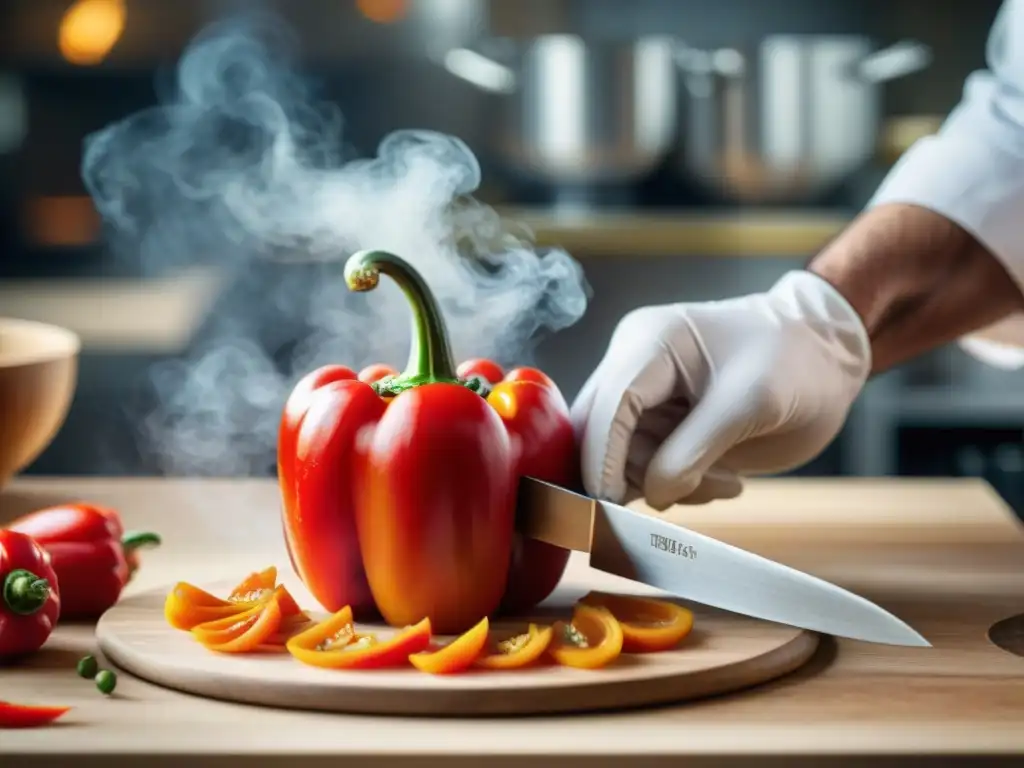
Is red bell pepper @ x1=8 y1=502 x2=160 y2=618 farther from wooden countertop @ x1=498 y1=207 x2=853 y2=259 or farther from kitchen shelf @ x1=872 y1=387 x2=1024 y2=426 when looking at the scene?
kitchen shelf @ x1=872 y1=387 x2=1024 y2=426

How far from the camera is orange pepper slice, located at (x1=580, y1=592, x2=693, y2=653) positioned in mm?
983

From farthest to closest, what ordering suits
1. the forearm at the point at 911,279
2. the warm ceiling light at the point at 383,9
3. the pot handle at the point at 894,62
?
the warm ceiling light at the point at 383,9 < the pot handle at the point at 894,62 < the forearm at the point at 911,279

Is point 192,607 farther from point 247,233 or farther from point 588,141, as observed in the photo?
point 247,233

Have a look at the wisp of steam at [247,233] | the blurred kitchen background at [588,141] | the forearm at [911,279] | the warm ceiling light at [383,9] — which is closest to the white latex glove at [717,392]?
the forearm at [911,279]

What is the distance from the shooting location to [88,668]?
963 millimetres

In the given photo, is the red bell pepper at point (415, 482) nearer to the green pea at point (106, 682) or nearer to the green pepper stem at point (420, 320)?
the green pepper stem at point (420, 320)

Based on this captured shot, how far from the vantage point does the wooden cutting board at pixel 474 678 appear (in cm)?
89

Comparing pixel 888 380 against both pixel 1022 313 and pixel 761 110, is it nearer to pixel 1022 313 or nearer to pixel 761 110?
pixel 761 110

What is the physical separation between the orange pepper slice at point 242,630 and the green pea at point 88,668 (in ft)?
0.24

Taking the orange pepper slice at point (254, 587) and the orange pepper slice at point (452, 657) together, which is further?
the orange pepper slice at point (254, 587)

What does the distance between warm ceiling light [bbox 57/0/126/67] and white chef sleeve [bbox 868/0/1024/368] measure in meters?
2.34

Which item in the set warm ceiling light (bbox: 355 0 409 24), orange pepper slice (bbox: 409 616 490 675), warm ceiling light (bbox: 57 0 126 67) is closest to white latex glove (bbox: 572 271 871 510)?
orange pepper slice (bbox: 409 616 490 675)

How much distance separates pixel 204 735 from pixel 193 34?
8.93ft

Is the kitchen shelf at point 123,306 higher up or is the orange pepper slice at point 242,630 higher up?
the orange pepper slice at point 242,630
